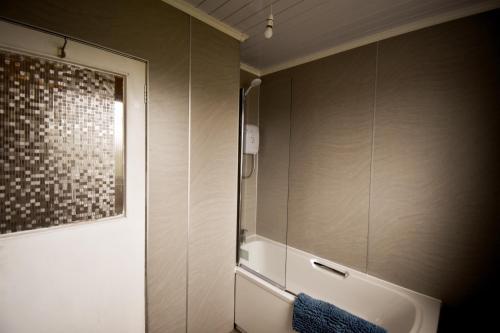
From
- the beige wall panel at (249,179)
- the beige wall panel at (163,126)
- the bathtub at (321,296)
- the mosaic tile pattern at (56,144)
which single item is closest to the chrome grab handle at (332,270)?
the bathtub at (321,296)

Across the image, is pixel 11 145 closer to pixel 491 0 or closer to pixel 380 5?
pixel 380 5

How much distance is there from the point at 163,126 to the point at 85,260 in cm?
85

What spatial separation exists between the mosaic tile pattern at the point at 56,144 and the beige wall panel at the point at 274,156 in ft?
5.18

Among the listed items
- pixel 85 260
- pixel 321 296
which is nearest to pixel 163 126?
pixel 85 260

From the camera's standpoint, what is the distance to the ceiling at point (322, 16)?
1387mm

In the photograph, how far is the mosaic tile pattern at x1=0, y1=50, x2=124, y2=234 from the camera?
3.00 feet

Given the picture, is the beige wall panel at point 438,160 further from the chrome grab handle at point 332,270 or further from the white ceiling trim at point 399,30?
the chrome grab handle at point 332,270

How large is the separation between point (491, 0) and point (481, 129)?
811mm

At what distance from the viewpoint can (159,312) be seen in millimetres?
1374

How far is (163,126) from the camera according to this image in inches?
53.0

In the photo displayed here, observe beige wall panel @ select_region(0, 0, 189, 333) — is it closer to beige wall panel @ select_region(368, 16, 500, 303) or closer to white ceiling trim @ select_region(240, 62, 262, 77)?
white ceiling trim @ select_region(240, 62, 262, 77)

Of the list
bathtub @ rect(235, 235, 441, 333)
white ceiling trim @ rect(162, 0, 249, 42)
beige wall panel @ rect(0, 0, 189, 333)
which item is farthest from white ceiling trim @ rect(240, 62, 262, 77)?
bathtub @ rect(235, 235, 441, 333)

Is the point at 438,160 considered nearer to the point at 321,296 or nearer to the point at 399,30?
the point at 399,30

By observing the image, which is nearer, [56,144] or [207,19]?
[56,144]
